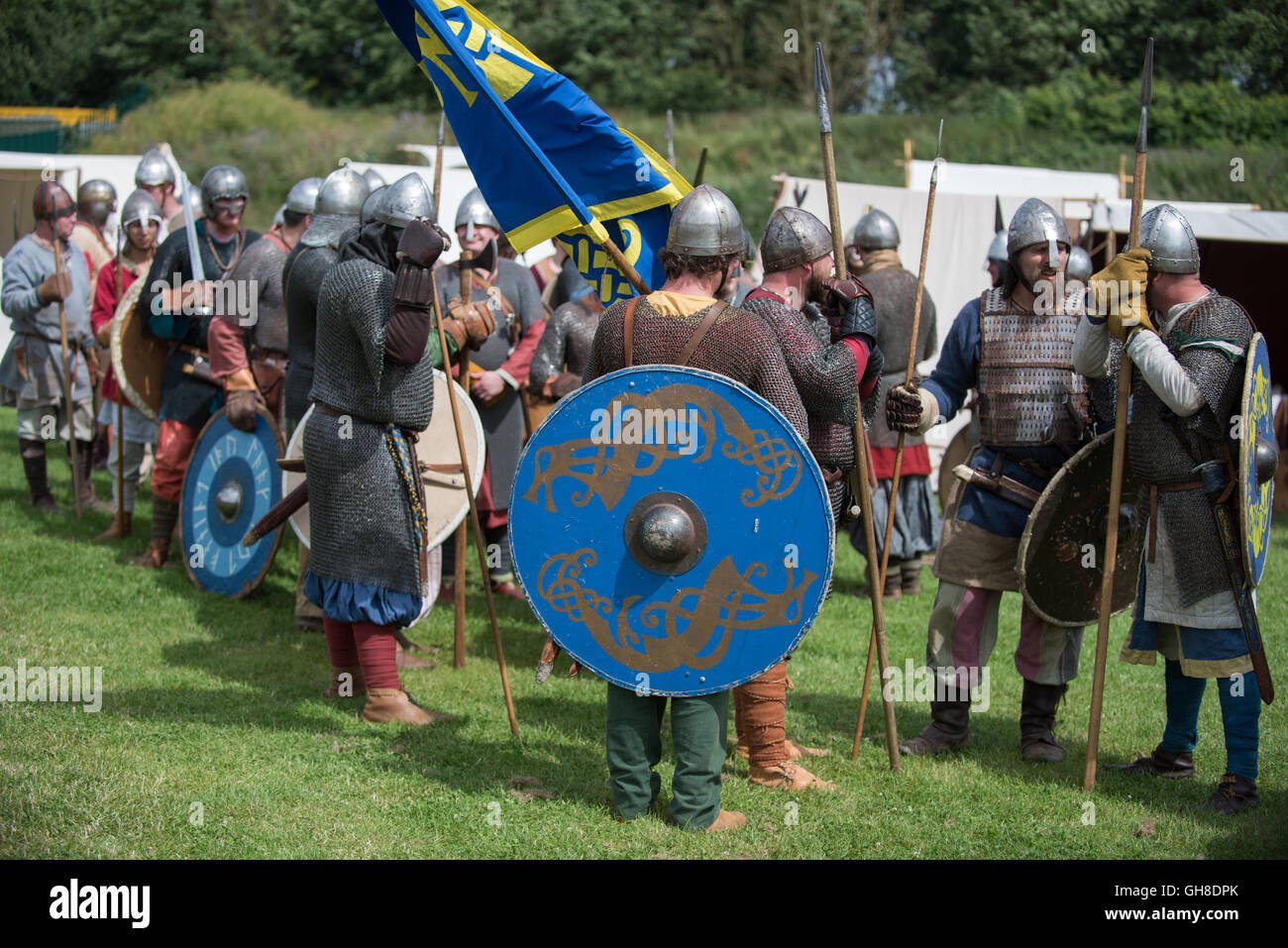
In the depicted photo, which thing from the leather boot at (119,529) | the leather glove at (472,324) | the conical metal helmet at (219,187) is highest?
the conical metal helmet at (219,187)

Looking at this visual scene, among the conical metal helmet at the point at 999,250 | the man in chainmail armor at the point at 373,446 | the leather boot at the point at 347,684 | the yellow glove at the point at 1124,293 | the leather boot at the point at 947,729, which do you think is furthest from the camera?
the conical metal helmet at the point at 999,250

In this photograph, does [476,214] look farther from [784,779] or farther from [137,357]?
[784,779]

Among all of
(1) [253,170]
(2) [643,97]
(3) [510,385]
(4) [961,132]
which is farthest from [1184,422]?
(2) [643,97]

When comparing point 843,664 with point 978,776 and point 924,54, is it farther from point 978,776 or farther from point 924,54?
point 924,54

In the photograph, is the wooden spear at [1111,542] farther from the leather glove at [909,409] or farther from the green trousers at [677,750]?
the green trousers at [677,750]

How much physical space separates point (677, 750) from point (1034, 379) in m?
1.93

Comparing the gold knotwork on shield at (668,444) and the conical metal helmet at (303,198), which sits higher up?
the conical metal helmet at (303,198)

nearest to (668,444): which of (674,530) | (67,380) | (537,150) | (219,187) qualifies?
(674,530)

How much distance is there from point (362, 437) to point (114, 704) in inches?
55.5

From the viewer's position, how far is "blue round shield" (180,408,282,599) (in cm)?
631

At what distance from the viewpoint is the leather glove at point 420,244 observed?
4.43 meters

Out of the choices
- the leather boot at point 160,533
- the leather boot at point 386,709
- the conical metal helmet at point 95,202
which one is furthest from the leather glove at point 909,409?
the conical metal helmet at point 95,202

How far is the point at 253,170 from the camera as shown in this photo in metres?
26.7

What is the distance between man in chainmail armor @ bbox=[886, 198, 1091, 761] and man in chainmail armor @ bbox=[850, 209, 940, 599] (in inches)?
88.8
